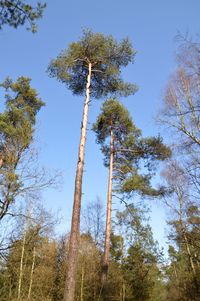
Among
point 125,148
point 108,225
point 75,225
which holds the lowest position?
point 75,225

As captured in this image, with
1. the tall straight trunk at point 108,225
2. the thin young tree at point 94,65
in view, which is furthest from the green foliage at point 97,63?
the tall straight trunk at point 108,225

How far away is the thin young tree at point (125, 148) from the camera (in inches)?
651

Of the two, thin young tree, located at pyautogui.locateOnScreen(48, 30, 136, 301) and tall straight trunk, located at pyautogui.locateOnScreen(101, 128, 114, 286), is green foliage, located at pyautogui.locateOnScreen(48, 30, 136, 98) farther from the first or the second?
tall straight trunk, located at pyautogui.locateOnScreen(101, 128, 114, 286)

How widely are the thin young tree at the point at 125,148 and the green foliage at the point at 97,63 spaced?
3.18m

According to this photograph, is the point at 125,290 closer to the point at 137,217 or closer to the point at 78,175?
the point at 137,217

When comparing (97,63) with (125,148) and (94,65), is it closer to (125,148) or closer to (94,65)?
(94,65)

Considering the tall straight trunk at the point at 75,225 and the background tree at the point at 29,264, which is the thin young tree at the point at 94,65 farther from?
the background tree at the point at 29,264

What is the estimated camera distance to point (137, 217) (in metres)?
16.5

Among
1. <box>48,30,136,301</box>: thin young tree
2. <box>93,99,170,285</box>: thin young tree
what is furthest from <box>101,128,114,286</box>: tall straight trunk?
<box>48,30,136,301</box>: thin young tree

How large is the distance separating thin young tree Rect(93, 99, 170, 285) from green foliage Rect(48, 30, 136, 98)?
3.18 meters

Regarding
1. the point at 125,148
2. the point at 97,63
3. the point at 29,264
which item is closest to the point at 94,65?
the point at 97,63

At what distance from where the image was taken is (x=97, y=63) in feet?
43.0

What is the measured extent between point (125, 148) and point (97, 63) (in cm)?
578

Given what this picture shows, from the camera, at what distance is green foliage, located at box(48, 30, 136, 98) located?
41.5 ft
